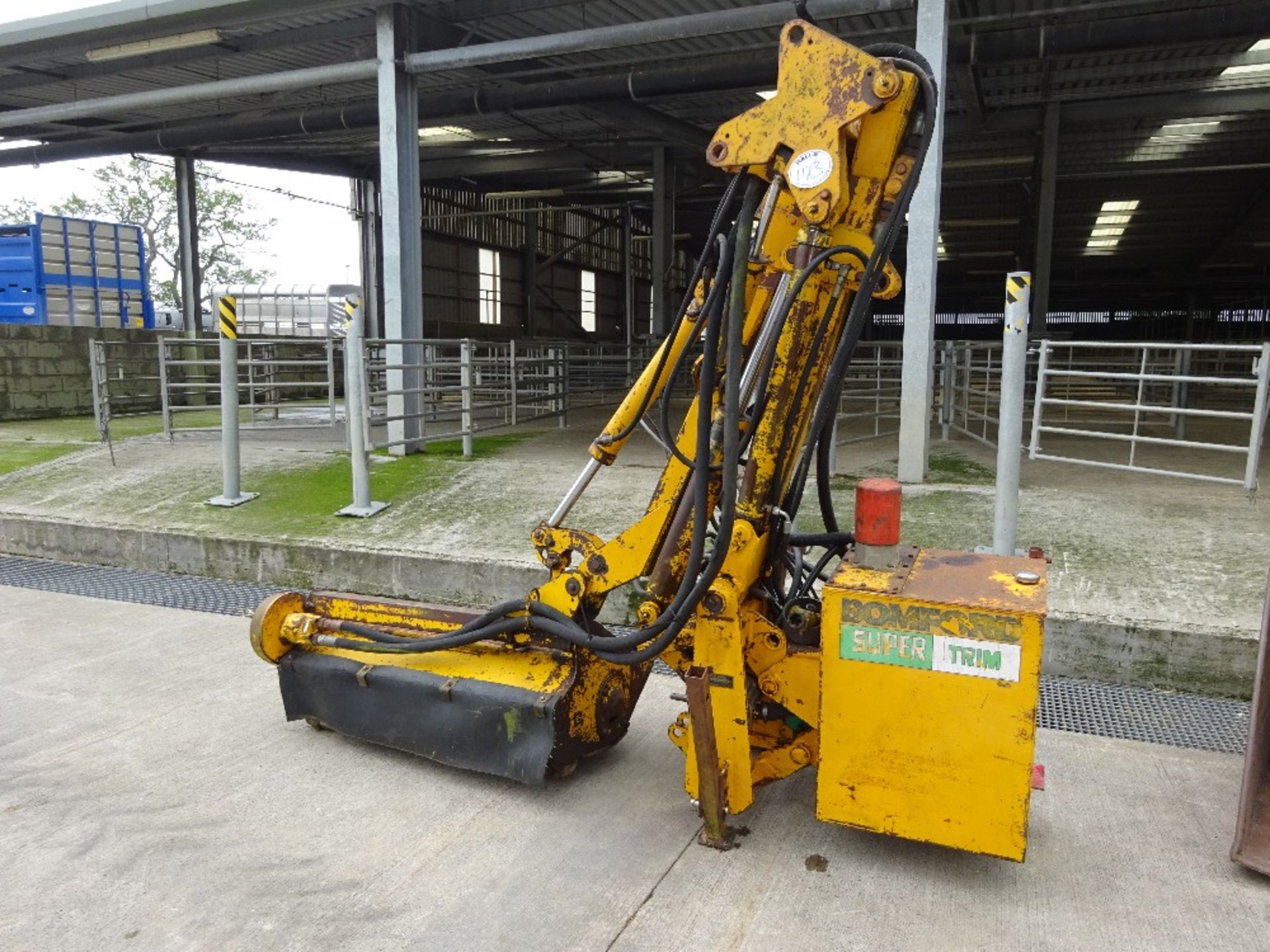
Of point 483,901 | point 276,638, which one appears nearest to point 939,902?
point 483,901

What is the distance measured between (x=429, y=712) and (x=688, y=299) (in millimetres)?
1719

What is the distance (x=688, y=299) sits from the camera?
3.05m

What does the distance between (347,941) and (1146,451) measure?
814 centimetres

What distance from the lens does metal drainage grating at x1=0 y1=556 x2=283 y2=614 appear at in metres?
5.64

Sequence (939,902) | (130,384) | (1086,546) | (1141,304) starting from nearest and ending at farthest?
(939,902) → (1086,546) → (130,384) → (1141,304)

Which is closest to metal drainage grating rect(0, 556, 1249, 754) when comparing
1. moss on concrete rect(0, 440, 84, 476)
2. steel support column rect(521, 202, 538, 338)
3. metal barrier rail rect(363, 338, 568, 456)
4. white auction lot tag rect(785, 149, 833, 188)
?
white auction lot tag rect(785, 149, 833, 188)

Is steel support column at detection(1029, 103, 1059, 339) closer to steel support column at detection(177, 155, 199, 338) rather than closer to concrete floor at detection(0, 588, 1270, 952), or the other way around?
concrete floor at detection(0, 588, 1270, 952)

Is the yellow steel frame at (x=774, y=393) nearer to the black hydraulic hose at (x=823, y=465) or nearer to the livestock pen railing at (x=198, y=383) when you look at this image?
the black hydraulic hose at (x=823, y=465)

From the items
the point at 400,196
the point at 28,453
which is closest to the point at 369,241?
the point at 28,453

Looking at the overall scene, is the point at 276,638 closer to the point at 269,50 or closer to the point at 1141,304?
the point at 269,50

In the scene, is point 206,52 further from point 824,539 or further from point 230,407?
point 824,539

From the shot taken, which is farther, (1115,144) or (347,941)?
(1115,144)

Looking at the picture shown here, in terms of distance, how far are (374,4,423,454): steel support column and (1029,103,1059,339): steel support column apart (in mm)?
8526

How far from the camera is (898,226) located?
2.72 metres
